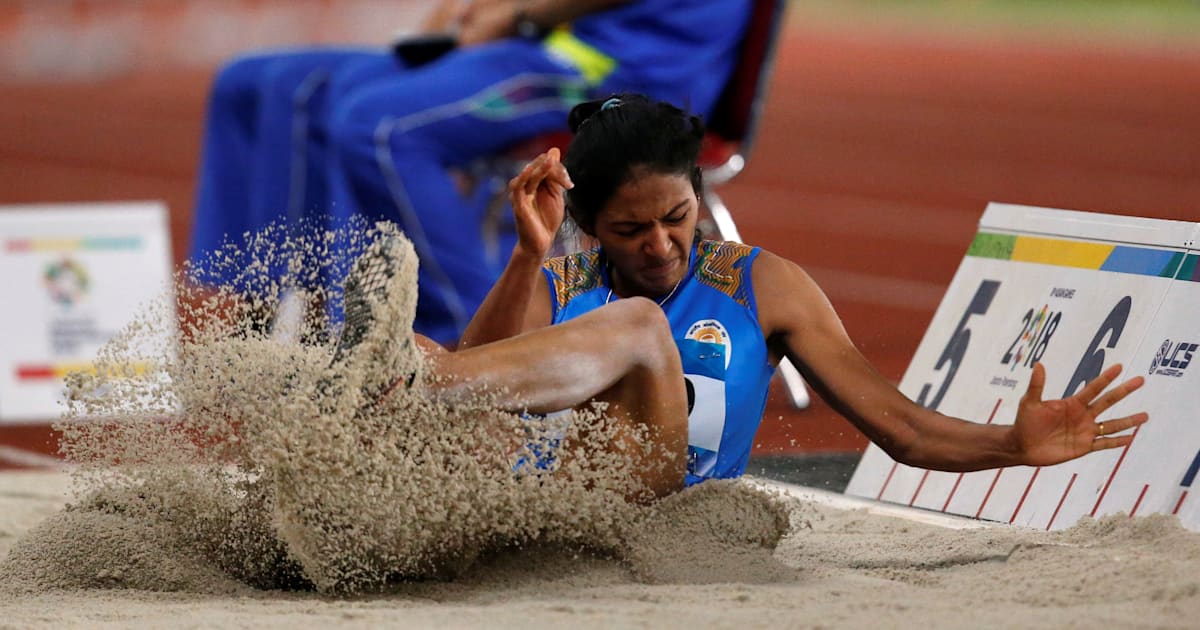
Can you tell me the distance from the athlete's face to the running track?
1143 millimetres

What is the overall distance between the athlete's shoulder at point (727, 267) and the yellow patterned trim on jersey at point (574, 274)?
0.19 metres

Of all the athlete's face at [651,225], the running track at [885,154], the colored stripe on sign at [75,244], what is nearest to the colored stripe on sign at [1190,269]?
the running track at [885,154]

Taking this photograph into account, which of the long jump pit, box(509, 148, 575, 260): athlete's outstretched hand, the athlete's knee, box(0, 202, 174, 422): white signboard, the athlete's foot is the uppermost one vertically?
box(509, 148, 575, 260): athlete's outstretched hand

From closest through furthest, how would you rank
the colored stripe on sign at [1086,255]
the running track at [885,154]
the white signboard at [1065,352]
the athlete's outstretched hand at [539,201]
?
the athlete's outstretched hand at [539,201]
the white signboard at [1065,352]
the colored stripe on sign at [1086,255]
the running track at [885,154]

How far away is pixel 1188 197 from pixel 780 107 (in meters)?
6.26

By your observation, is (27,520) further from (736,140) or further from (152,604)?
(736,140)

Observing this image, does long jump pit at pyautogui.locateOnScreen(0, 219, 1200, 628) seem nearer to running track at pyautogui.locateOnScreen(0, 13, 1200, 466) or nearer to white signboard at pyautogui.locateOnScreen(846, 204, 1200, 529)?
white signboard at pyautogui.locateOnScreen(846, 204, 1200, 529)

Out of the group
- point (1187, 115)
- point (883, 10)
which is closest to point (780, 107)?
point (1187, 115)

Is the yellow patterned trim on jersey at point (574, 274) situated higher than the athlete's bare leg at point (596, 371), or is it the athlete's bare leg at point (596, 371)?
the yellow patterned trim on jersey at point (574, 274)

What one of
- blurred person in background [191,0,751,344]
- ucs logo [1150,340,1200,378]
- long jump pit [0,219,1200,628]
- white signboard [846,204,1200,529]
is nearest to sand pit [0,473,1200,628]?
long jump pit [0,219,1200,628]

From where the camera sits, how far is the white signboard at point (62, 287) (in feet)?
17.6

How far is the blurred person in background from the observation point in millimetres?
5031

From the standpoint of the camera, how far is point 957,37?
2044 cm

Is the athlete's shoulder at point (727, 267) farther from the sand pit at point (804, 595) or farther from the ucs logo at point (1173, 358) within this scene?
the ucs logo at point (1173, 358)
